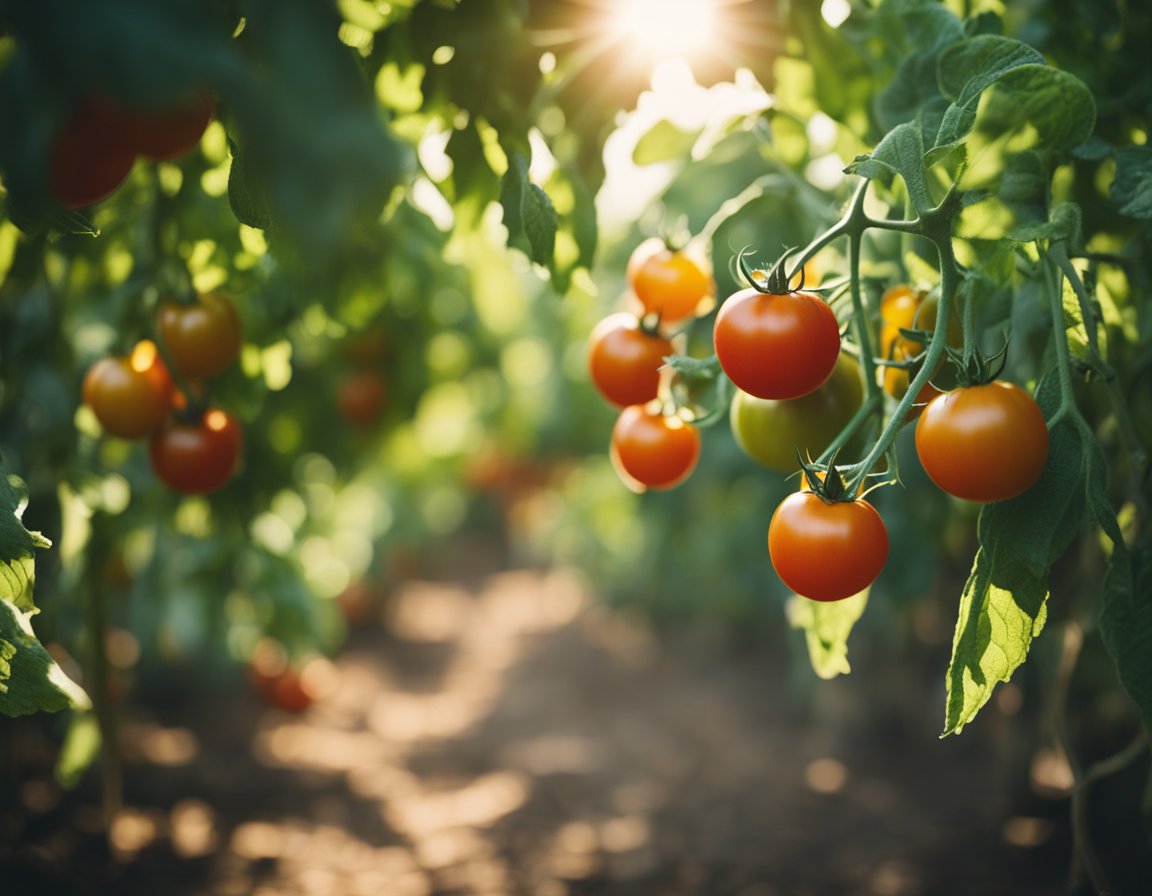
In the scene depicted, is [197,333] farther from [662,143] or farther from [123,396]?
[662,143]

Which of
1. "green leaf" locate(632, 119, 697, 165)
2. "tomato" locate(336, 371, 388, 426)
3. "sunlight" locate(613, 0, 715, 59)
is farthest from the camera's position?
"tomato" locate(336, 371, 388, 426)

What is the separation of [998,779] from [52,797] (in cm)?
298

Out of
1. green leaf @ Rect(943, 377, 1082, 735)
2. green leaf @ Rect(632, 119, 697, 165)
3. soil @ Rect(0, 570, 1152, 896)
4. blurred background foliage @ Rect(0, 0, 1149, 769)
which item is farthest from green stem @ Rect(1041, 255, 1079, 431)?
soil @ Rect(0, 570, 1152, 896)

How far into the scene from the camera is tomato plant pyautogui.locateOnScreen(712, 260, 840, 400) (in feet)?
3.23

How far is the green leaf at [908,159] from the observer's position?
99cm

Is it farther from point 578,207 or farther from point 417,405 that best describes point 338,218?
point 417,405

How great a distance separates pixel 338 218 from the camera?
622 mm

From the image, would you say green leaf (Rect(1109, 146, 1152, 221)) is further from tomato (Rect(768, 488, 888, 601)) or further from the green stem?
tomato (Rect(768, 488, 888, 601))

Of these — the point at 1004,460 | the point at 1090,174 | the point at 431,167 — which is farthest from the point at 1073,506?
the point at 431,167

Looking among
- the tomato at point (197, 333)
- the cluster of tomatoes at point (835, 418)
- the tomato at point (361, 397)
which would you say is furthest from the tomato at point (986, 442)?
the tomato at point (361, 397)

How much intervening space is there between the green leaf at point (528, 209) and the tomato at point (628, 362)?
0.62 feet

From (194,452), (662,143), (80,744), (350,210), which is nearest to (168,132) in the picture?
→ (350,210)

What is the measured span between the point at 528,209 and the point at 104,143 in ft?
1.80

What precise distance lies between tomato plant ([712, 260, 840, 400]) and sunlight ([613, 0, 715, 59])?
628 mm
